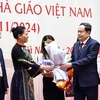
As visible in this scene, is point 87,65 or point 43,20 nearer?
point 87,65

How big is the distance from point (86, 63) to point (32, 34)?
1.19 metres

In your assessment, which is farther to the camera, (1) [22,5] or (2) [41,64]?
(1) [22,5]

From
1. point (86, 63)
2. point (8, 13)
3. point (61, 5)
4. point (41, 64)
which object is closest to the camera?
point (86, 63)

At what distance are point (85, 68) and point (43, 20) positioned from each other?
1223 mm

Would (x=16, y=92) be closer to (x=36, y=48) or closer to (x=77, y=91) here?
(x=77, y=91)

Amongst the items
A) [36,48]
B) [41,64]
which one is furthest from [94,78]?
[36,48]

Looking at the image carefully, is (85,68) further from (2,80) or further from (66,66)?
(2,80)

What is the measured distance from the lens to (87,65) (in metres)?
3.40

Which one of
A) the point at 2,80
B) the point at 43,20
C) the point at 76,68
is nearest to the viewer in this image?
the point at 76,68

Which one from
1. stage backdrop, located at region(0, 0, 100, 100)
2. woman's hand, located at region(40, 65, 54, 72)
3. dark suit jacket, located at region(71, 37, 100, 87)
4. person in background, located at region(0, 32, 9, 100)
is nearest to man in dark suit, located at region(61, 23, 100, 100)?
dark suit jacket, located at region(71, 37, 100, 87)

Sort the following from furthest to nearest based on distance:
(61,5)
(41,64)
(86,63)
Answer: (61,5), (41,64), (86,63)

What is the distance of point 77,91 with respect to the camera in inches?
136

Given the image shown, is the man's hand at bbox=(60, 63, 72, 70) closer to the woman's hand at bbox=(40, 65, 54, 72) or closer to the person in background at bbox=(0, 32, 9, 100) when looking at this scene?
the woman's hand at bbox=(40, 65, 54, 72)

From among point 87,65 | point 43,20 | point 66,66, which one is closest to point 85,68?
point 87,65
